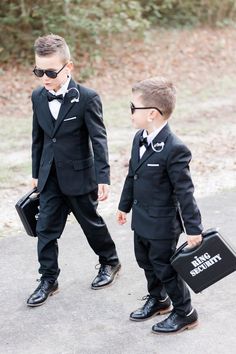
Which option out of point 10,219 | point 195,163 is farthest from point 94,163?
point 195,163

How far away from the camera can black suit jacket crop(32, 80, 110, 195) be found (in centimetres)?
472

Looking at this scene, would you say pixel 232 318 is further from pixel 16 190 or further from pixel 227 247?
pixel 16 190

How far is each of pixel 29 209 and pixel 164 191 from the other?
1270 mm

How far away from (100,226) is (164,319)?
2.83 ft

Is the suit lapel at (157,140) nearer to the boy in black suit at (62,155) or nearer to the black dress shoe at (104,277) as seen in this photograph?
the boy in black suit at (62,155)

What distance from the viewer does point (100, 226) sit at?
506 cm

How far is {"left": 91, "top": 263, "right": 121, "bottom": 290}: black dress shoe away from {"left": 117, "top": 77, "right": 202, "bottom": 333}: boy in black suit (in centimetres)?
70

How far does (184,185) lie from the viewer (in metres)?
4.15

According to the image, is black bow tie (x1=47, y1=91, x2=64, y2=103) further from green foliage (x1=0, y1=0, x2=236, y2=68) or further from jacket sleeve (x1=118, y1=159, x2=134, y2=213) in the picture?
green foliage (x1=0, y1=0, x2=236, y2=68)

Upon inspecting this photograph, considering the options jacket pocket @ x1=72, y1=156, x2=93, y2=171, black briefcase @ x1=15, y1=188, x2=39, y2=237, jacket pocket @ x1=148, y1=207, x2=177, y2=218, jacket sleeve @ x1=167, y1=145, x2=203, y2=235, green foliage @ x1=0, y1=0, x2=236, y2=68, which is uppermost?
jacket sleeve @ x1=167, y1=145, x2=203, y2=235

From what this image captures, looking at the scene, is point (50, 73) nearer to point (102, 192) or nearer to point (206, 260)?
point (102, 192)

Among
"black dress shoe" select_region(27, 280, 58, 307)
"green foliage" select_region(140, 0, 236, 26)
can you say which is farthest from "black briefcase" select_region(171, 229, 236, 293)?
"green foliage" select_region(140, 0, 236, 26)

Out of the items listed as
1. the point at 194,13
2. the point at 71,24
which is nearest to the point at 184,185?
the point at 71,24

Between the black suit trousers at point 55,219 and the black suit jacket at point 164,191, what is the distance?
1.83 ft
